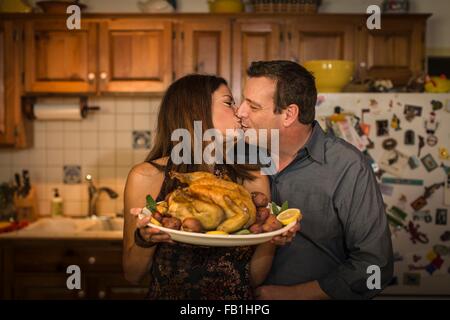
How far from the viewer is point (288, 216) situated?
143 cm

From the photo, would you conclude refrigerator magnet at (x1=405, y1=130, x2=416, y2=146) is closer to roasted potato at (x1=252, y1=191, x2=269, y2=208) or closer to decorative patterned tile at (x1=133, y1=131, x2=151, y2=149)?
decorative patterned tile at (x1=133, y1=131, x2=151, y2=149)

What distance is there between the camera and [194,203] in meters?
1.36

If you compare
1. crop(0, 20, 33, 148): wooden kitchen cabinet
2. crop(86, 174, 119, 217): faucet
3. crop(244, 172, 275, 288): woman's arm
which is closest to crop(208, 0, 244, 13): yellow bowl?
crop(0, 20, 33, 148): wooden kitchen cabinet

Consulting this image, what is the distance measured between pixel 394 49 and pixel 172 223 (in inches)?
89.1

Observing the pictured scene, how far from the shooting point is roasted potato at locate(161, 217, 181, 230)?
1.34 meters

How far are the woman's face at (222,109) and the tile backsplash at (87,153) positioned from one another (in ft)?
6.43

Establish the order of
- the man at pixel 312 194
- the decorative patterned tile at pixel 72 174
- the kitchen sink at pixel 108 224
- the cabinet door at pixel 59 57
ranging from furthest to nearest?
1. the decorative patterned tile at pixel 72 174
2. the kitchen sink at pixel 108 224
3. the cabinet door at pixel 59 57
4. the man at pixel 312 194

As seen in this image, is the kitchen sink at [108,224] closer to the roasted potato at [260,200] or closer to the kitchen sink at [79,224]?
the kitchen sink at [79,224]

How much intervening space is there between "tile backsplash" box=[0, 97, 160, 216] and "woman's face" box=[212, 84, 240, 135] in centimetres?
196

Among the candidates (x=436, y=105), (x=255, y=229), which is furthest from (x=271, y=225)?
(x=436, y=105)

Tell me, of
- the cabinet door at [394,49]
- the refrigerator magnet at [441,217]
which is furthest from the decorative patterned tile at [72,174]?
the refrigerator magnet at [441,217]

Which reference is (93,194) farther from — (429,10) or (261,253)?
(429,10)

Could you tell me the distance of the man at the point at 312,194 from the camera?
1.71 meters
